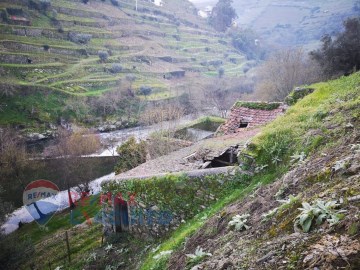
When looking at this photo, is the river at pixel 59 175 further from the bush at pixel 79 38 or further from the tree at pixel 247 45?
the tree at pixel 247 45

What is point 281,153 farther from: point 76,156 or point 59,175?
point 59,175

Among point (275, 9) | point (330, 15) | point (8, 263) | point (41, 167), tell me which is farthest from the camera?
point (275, 9)

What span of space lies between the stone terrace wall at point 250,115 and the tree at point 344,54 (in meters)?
9.04

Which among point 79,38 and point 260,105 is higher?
point 79,38

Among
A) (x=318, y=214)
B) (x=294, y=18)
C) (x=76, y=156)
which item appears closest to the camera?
(x=318, y=214)

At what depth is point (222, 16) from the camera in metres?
104

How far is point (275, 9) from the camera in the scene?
13462 cm

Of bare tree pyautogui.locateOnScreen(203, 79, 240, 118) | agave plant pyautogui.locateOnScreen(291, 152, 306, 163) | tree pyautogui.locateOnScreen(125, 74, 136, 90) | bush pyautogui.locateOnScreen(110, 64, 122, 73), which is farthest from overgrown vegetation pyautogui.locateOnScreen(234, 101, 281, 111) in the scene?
bush pyautogui.locateOnScreen(110, 64, 122, 73)

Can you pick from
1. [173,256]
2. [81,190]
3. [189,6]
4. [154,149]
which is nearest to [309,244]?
[173,256]

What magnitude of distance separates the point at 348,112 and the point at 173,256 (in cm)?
484

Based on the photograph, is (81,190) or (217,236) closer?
(217,236)

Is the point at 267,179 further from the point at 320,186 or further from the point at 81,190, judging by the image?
the point at 81,190

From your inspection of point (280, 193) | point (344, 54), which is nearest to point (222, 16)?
point (344, 54)

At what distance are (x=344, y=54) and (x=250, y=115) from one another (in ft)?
36.8
